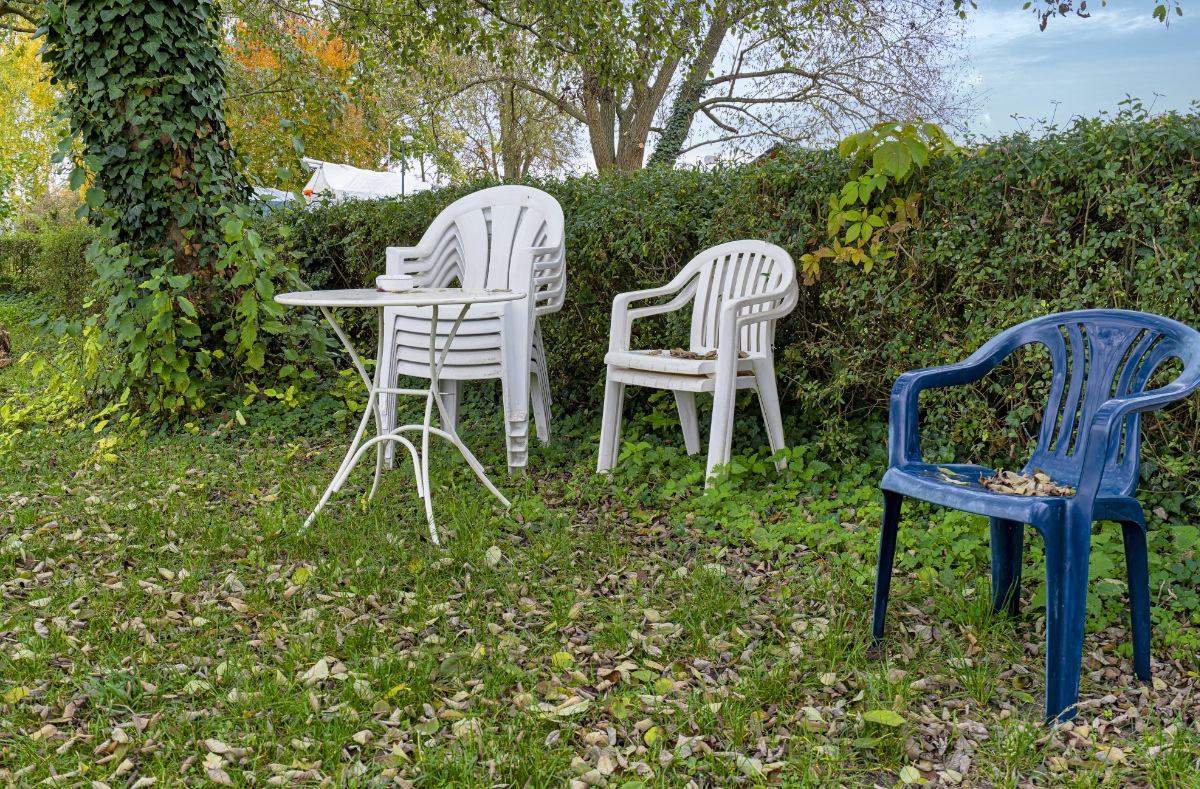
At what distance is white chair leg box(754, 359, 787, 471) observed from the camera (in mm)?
3840

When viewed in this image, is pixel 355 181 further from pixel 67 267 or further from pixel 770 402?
pixel 770 402

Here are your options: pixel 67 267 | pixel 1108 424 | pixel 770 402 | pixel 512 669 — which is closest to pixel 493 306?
pixel 770 402

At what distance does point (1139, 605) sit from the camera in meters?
2.28

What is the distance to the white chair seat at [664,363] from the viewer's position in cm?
363

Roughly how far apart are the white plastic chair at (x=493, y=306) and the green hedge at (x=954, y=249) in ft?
1.52

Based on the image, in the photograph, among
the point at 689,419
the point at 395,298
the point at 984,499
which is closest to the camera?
the point at 984,499

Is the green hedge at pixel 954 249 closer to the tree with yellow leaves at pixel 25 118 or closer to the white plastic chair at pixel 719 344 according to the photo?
the white plastic chair at pixel 719 344

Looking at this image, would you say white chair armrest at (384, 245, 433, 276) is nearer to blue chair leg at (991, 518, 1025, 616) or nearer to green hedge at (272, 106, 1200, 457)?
green hedge at (272, 106, 1200, 457)

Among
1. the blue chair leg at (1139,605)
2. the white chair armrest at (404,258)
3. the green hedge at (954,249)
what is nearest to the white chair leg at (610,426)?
the green hedge at (954,249)

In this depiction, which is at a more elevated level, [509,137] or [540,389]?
[509,137]

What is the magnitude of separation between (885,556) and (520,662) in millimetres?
1037

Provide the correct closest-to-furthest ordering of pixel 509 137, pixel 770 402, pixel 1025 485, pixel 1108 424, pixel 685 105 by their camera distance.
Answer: pixel 1108 424
pixel 1025 485
pixel 770 402
pixel 685 105
pixel 509 137

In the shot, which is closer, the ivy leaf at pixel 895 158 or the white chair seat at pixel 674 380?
the ivy leaf at pixel 895 158

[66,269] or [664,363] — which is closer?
[664,363]
